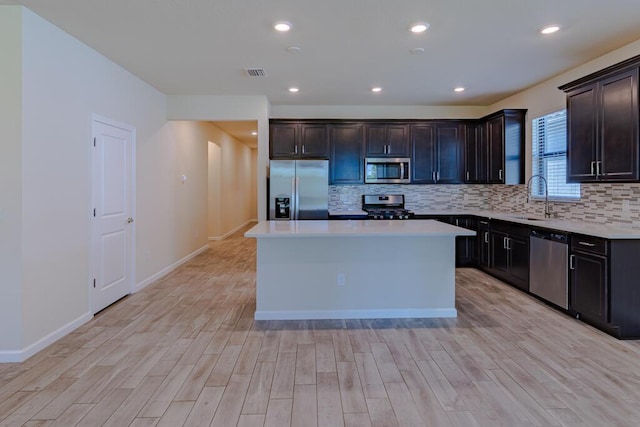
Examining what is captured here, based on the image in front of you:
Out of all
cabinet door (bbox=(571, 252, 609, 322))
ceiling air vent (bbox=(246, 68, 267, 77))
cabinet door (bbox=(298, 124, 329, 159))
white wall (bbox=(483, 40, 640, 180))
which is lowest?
cabinet door (bbox=(571, 252, 609, 322))

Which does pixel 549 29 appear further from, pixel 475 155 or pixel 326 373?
pixel 326 373

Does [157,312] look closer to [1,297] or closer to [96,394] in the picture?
[1,297]

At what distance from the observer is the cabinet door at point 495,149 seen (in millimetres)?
5504

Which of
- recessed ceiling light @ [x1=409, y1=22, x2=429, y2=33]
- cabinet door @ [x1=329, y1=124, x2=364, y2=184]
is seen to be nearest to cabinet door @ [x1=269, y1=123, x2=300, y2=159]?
cabinet door @ [x1=329, y1=124, x2=364, y2=184]

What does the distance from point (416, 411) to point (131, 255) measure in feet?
12.8

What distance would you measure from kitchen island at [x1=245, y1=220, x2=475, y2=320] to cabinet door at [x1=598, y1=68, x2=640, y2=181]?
1541 mm

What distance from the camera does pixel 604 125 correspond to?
141 inches

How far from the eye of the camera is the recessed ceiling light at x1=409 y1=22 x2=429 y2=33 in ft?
10.5

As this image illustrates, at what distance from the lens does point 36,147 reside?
3006 millimetres

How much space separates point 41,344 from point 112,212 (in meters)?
1.59

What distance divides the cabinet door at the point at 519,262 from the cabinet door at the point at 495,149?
1.21 metres

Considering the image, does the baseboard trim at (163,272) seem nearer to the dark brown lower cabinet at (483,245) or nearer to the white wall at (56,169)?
the white wall at (56,169)

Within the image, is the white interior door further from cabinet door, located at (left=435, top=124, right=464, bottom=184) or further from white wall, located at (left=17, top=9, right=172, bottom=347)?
cabinet door, located at (left=435, top=124, right=464, bottom=184)

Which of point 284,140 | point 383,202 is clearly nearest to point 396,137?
point 383,202
